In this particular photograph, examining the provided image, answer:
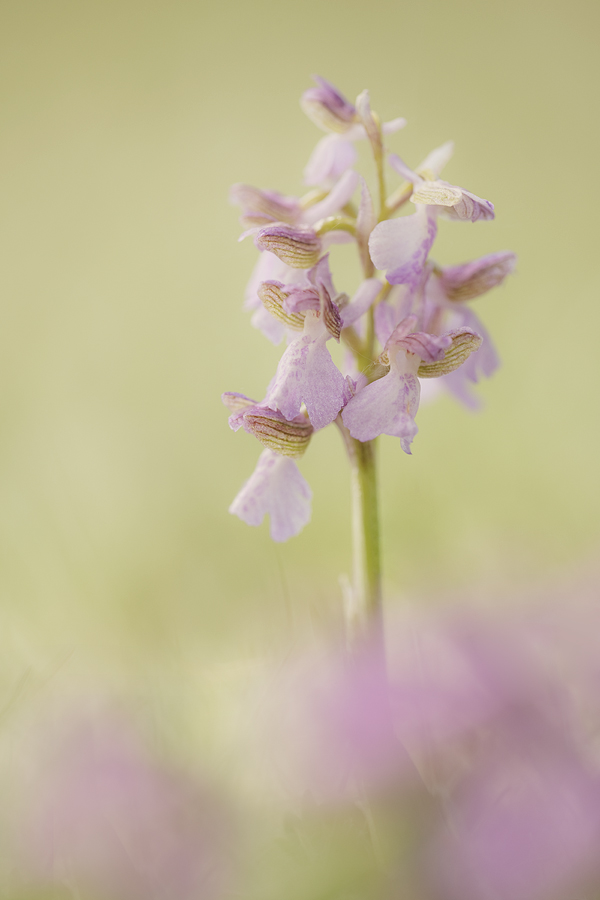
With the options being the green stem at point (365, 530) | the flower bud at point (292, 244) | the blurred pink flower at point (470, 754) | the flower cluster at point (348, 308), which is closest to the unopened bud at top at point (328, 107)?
the flower cluster at point (348, 308)

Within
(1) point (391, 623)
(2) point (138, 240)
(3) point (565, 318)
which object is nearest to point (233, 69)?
(2) point (138, 240)


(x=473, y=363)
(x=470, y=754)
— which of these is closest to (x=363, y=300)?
(x=473, y=363)

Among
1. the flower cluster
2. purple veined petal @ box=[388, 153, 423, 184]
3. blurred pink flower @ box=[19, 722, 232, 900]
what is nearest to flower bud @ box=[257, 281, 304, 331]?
the flower cluster

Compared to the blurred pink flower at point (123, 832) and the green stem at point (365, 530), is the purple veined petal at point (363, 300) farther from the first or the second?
the blurred pink flower at point (123, 832)

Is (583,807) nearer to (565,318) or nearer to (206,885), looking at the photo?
(206,885)

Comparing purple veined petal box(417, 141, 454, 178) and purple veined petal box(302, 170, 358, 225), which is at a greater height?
purple veined petal box(417, 141, 454, 178)

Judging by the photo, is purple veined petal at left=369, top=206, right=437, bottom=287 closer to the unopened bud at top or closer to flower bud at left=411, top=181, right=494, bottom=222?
flower bud at left=411, top=181, right=494, bottom=222

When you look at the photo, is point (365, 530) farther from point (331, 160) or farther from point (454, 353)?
point (331, 160)
